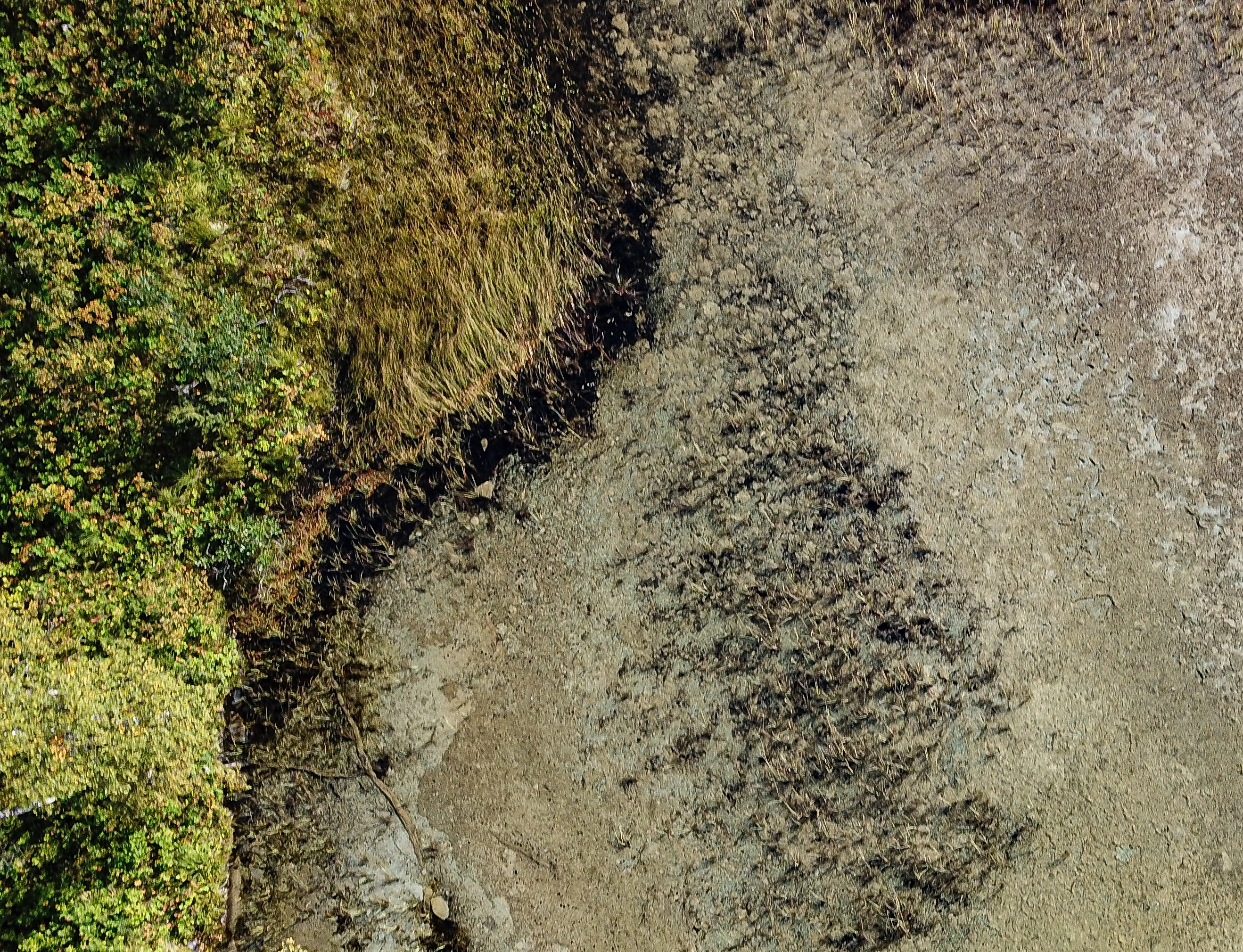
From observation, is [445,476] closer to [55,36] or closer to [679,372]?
[679,372]

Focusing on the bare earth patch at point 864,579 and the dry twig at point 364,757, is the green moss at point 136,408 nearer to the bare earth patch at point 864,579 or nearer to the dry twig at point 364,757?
the dry twig at point 364,757

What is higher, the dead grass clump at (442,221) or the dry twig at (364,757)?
the dead grass clump at (442,221)

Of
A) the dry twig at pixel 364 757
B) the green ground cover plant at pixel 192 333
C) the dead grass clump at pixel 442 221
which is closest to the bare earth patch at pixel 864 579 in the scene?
the dry twig at pixel 364 757

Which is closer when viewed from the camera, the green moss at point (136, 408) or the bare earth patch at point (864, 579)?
the green moss at point (136, 408)

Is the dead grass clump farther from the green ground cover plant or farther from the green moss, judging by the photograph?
the green moss

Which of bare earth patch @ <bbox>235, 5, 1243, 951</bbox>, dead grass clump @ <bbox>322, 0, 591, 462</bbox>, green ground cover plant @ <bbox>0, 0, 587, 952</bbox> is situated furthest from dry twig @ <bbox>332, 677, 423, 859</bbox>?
dead grass clump @ <bbox>322, 0, 591, 462</bbox>

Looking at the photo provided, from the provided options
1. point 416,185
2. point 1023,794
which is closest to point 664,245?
point 416,185
